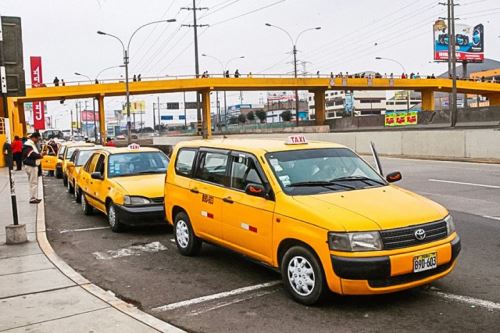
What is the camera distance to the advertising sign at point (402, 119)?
161 feet

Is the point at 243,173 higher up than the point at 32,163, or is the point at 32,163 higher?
the point at 243,173

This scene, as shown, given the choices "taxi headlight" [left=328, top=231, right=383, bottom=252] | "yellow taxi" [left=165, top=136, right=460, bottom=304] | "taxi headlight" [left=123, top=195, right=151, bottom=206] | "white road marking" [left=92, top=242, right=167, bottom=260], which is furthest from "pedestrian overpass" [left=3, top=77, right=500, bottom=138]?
"taxi headlight" [left=328, top=231, right=383, bottom=252]

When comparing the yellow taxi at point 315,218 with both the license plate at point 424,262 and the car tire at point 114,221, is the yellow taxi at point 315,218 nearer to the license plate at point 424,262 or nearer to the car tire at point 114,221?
the license plate at point 424,262

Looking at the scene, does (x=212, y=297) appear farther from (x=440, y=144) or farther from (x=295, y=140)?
(x=440, y=144)

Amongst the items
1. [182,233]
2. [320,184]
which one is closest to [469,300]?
[320,184]

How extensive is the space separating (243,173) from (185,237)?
1.82m

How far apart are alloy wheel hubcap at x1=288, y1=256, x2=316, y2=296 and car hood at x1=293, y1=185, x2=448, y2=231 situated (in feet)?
1.68

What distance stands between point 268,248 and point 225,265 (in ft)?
5.24

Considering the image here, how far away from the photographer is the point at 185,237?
303 inches

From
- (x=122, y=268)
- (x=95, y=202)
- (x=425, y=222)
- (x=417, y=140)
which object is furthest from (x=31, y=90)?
(x=425, y=222)

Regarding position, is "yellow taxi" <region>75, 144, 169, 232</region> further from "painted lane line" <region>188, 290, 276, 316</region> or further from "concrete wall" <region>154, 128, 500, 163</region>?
"concrete wall" <region>154, 128, 500, 163</region>

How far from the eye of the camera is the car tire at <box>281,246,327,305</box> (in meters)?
5.14

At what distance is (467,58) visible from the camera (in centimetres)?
8456

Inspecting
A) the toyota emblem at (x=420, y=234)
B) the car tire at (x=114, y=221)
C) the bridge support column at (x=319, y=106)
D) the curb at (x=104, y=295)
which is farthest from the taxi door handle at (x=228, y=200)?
the bridge support column at (x=319, y=106)
